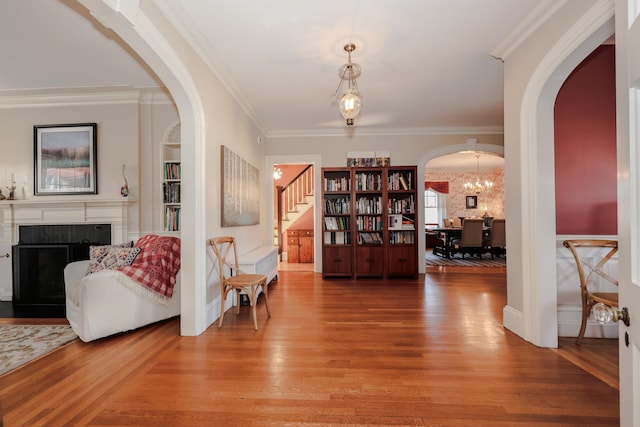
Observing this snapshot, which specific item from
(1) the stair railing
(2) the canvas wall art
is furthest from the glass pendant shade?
(1) the stair railing

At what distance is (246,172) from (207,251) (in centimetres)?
166

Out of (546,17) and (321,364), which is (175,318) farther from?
(546,17)

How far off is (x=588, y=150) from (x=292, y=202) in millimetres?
5998

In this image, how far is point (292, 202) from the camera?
790 cm

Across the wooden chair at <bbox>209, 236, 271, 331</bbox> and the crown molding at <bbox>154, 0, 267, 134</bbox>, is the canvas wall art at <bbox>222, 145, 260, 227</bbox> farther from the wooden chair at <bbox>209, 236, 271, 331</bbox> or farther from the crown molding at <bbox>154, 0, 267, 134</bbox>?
the crown molding at <bbox>154, 0, 267, 134</bbox>

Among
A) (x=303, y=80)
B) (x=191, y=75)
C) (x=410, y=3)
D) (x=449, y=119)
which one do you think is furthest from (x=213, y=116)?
(x=449, y=119)

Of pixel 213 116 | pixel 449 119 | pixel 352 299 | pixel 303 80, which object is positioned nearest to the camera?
pixel 213 116

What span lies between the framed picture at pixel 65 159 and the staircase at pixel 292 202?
13.5ft

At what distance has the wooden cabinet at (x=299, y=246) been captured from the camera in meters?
7.45

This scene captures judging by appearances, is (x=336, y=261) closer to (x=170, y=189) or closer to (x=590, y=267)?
(x=170, y=189)

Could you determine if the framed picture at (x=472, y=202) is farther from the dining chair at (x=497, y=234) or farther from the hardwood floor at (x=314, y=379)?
the hardwood floor at (x=314, y=379)

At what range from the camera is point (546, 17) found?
2.45 metres

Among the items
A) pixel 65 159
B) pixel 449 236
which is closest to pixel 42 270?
pixel 65 159

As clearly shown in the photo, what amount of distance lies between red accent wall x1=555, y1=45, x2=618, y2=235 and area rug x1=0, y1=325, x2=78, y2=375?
461 cm
